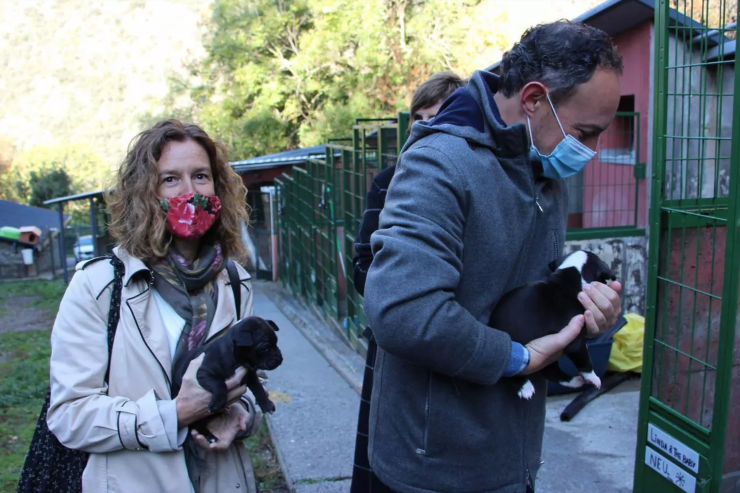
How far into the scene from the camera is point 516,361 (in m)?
1.63

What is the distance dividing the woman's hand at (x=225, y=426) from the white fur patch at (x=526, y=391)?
101 centimetres

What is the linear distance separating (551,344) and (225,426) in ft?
3.74

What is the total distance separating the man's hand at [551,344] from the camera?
5.46ft

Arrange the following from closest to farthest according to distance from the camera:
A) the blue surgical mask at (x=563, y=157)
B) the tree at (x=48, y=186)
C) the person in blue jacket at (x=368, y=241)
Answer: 1. the blue surgical mask at (x=563, y=157)
2. the person in blue jacket at (x=368, y=241)
3. the tree at (x=48, y=186)

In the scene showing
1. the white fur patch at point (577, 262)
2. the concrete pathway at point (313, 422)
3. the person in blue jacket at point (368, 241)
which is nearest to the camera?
the white fur patch at point (577, 262)

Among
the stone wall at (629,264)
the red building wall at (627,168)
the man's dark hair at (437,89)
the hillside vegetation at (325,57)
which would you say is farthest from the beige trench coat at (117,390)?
the hillside vegetation at (325,57)

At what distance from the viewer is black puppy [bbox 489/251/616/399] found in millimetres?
1697

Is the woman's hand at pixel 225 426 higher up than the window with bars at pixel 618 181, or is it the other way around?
the window with bars at pixel 618 181

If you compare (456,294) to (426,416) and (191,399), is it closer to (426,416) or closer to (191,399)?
(426,416)

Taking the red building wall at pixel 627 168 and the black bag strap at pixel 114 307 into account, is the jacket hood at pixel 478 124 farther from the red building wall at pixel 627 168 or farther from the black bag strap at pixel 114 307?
the red building wall at pixel 627 168

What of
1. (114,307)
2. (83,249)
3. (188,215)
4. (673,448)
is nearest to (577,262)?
(188,215)

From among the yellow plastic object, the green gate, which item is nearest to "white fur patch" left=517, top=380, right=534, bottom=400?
the green gate

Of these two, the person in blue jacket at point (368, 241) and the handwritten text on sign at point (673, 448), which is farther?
the handwritten text on sign at point (673, 448)

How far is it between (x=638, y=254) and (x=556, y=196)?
5659 mm
